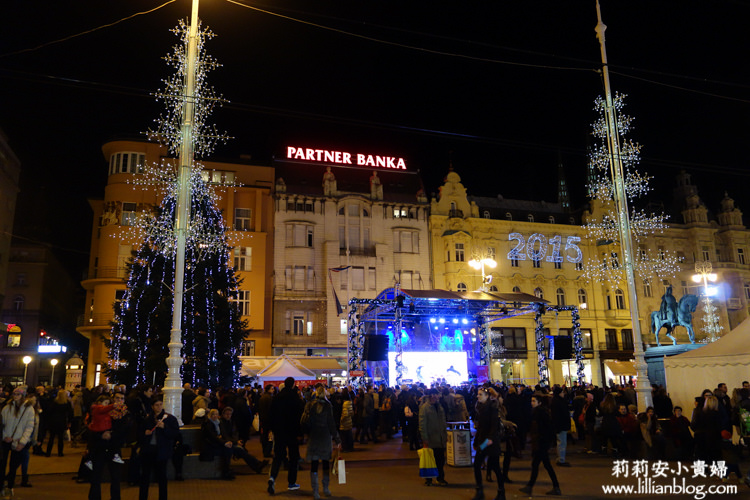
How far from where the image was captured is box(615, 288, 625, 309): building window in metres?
47.2

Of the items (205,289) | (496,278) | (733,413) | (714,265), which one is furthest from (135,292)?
(714,265)

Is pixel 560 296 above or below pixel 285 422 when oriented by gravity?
above

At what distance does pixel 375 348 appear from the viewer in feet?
80.2

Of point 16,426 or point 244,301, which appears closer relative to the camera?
point 16,426

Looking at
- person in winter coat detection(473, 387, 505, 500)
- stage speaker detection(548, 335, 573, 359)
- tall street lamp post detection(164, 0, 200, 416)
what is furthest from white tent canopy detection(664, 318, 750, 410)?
tall street lamp post detection(164, 0, 200, 416)

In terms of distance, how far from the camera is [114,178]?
123 feet

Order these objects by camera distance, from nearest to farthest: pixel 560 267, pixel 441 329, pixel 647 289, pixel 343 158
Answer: pixel 441 329 < pixel 343 158 < pixel 560 267 < pixel 647 289

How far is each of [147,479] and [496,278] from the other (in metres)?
A: 38.8

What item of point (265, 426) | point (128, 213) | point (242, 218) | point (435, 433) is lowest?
point (265, 426)

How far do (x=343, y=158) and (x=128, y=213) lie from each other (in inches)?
643

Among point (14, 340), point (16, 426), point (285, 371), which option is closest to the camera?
point (16, 426)

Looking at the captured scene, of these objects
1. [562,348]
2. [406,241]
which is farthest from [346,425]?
[406,241]

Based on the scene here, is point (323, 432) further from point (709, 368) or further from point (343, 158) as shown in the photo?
point (343, 158)

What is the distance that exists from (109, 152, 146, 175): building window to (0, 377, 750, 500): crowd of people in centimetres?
2390
